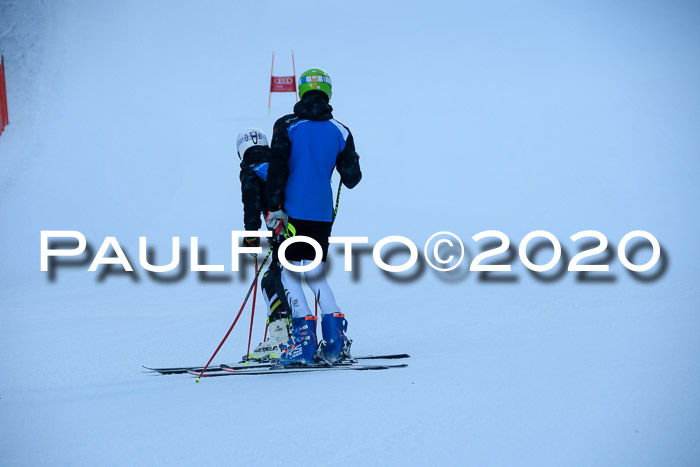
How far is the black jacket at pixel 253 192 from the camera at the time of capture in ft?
14.0

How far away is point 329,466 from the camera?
204cm

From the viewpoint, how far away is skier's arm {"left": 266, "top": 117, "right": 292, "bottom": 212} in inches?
147

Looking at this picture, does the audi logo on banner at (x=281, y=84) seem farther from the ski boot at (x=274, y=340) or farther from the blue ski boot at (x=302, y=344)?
the blue ski boot at (x=302, y=344)

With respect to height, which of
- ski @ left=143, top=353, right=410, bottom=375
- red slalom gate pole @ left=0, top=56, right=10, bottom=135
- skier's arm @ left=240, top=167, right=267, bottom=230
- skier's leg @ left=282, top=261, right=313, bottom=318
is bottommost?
ski @ left=143, top=353, right=410, bottom=375

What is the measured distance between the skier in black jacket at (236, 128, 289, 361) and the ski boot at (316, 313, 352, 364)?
471 mm

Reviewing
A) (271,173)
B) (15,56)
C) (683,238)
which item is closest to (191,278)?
(271,173)

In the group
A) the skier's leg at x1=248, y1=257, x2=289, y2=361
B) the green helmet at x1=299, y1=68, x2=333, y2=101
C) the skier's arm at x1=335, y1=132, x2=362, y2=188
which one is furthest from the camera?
the skier's leg at x1=248, y1=257, x2=289, y2=361

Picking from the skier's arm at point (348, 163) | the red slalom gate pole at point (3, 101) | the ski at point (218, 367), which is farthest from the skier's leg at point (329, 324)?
the red slalom gate pole at point (3, 101)

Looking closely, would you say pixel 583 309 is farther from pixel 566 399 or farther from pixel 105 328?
pixel 105 328

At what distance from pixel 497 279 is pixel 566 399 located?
13.9ft

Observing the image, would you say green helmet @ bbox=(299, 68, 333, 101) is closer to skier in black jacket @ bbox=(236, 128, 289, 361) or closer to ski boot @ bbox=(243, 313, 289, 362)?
skier in black jacket @ bbox=(236, 128, 289, 361)

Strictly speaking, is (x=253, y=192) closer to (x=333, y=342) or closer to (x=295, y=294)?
(x=295, y=294)

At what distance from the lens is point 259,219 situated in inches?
169

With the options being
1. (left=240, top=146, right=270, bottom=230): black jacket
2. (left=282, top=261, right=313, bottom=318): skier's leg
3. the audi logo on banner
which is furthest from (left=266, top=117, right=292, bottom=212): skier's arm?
the audi logo on banner
